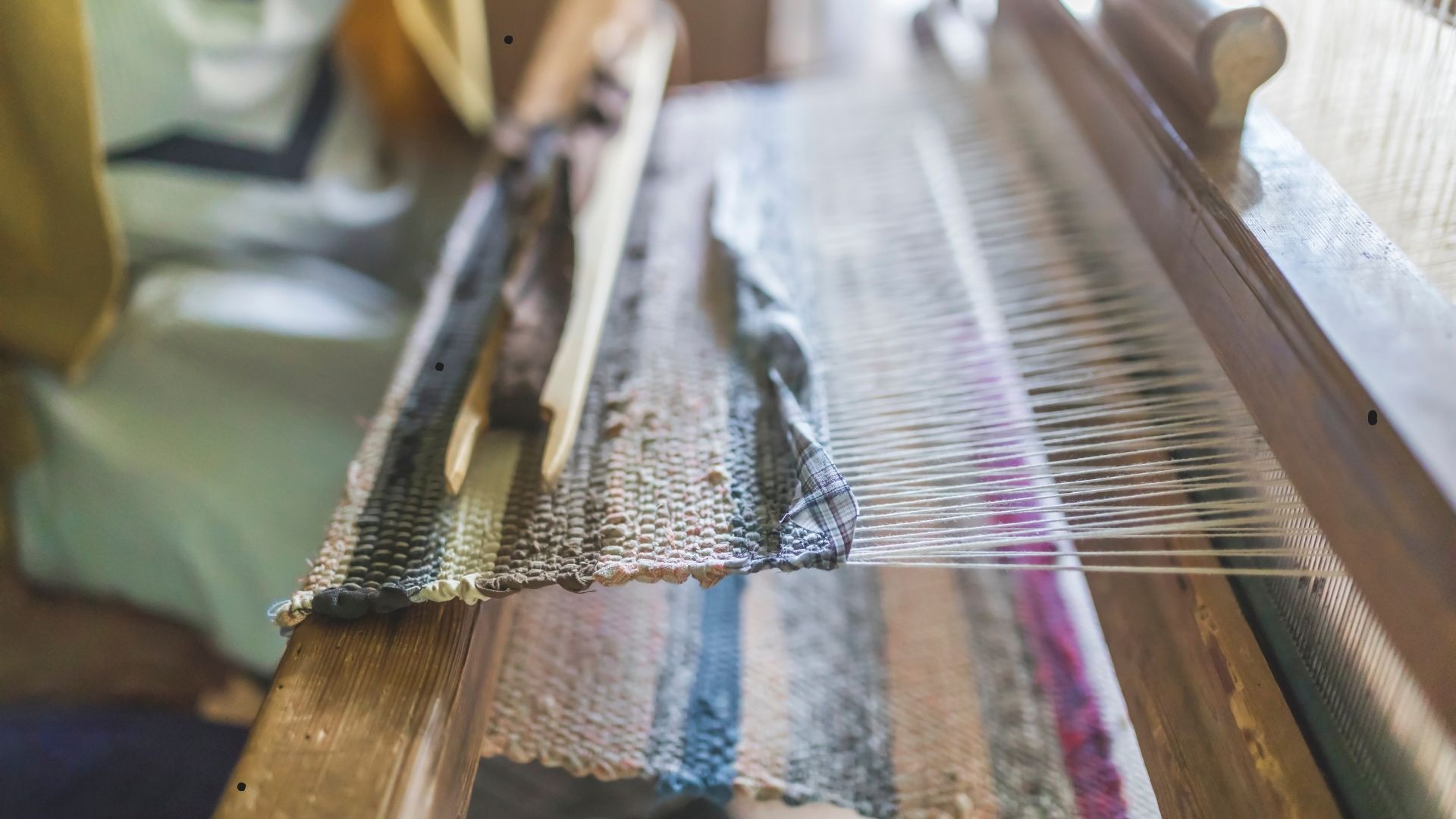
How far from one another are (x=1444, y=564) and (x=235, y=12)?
1.03 meters

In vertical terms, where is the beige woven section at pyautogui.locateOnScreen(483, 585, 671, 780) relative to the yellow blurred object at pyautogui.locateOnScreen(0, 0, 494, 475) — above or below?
below

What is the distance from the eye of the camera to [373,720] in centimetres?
47

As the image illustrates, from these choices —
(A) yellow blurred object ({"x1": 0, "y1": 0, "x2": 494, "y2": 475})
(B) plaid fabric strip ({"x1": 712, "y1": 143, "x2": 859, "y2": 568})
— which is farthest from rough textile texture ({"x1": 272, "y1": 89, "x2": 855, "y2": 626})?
(A) yellow blurred object ({"x1": 0, "y1": 0, "x2": 494, "y2": 475})

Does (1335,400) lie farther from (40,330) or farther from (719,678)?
(40,330)

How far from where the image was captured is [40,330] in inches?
28.4

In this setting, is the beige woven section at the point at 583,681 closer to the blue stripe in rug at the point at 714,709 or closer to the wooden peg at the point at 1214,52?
the blue stripe in rug at the point at 714,709

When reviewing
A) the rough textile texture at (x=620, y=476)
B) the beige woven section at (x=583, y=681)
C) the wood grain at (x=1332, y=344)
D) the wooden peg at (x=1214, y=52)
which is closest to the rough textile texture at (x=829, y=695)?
the beige woven section at (x=583, y=681)

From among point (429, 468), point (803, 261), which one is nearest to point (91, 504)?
point (429, 468)

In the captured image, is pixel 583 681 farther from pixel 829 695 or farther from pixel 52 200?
pixel 52 200

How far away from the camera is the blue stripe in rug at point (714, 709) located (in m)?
0.58

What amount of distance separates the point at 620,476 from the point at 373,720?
0.19 metres

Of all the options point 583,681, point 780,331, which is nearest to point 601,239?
point 780,331

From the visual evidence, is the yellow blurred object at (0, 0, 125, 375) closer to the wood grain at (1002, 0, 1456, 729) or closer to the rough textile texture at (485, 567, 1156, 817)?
the rough textile texture at (485, 567, 1156, 817)

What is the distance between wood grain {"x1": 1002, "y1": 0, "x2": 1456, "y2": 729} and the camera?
1.18ft
